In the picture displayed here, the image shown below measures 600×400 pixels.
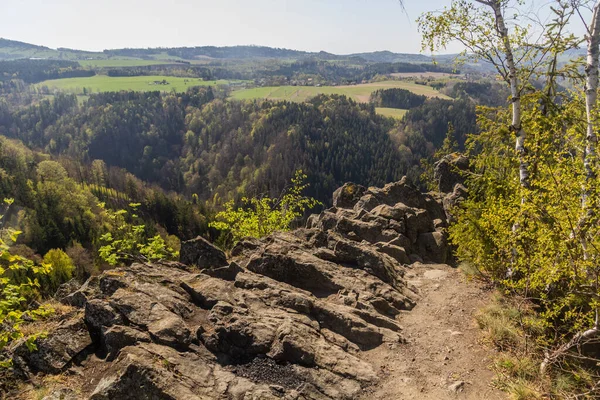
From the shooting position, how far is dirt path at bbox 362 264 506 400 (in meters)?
11.8

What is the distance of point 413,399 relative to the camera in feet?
37.9

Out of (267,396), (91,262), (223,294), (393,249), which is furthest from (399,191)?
(91,262)

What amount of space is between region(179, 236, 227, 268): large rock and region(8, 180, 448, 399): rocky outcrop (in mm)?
53

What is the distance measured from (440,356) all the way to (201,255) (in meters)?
12.2

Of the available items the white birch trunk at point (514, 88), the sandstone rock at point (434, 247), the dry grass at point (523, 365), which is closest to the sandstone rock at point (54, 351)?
the dry grass at point (523, 365)

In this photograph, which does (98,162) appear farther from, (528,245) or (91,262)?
(528,245)

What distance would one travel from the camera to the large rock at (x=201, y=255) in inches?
746

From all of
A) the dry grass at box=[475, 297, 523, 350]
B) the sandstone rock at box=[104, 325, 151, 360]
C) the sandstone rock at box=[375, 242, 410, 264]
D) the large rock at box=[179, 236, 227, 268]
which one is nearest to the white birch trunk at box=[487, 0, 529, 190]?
the dry grass at box=[475, 297, 523, 350]

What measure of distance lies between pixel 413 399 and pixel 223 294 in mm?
8143

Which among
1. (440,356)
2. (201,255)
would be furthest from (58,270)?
(440,356)

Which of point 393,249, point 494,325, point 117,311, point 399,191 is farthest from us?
point 399,191

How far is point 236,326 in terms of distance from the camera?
41.8 ft

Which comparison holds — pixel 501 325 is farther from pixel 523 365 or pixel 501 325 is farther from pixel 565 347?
pixel 565 347

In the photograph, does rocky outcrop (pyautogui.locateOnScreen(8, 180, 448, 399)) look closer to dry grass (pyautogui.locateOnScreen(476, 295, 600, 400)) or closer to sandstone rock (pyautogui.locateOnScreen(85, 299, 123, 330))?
sandstone rock (pyautogui.locateOnScreen(85, 299, 123, 330))
